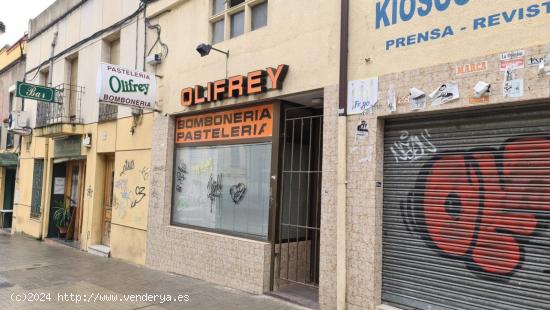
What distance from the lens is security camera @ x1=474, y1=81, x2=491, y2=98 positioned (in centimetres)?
446

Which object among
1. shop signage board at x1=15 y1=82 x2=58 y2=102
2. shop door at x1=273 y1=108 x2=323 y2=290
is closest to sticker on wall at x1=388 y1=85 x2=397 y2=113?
shop door at x1=273 y1=108 x2=323 y2=290

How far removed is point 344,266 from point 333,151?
59.8 inches

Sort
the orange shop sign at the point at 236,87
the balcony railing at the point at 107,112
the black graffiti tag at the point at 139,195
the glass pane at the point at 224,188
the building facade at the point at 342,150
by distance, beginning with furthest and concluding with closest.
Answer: the balcony railing at the point at 107,112 < the black graffiti tag at the point at 139,195 < the glass pane at the point at 224,188 < the orange shop sign at the point at 236,87 < the building facade at the point at 342,150

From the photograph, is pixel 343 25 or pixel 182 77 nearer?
pixel 343 25

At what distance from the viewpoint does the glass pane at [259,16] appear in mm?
7312

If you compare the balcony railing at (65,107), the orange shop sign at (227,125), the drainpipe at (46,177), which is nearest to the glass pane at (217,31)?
the orange shop sign at (227,125)

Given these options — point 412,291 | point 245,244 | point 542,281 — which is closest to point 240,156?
point 245,244

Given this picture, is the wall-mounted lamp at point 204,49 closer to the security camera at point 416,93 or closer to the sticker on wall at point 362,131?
the sticker on wall at point 362,131

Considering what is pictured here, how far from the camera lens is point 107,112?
1109 cm

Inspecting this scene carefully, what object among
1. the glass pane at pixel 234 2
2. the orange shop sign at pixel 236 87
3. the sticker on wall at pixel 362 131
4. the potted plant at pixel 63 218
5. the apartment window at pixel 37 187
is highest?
the glass pane at pixel 234 2

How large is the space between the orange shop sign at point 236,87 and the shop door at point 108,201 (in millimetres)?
4123

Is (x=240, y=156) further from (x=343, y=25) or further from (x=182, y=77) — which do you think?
(x=343, y=25)

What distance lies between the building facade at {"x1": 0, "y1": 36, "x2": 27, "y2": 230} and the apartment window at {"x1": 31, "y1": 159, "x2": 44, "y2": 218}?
2214 mm

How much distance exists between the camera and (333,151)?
595 centimetres
